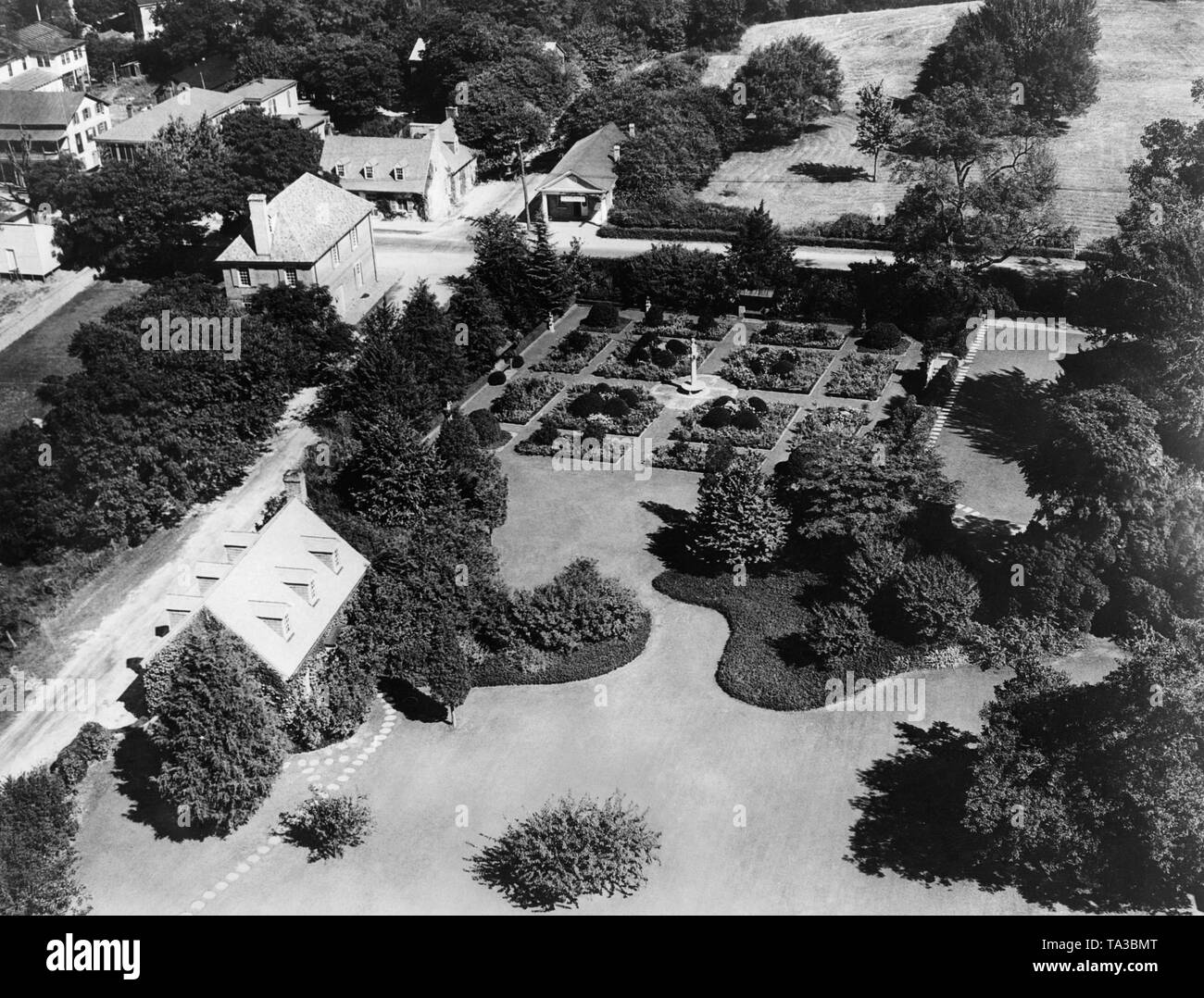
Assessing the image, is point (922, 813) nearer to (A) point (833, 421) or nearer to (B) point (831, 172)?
(A) point (833, 421)

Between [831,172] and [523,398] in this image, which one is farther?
[831,172]

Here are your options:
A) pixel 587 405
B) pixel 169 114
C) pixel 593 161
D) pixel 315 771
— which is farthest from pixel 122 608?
pixel 169 114

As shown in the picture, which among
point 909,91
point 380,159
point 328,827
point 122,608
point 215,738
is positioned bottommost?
point 122,608

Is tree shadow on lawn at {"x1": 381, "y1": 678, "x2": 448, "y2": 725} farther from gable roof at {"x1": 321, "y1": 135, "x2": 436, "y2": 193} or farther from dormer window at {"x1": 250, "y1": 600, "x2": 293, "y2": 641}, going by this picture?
gable roof at {"x1": 321, "y1": 135, "x2": 436, "y2": 193}

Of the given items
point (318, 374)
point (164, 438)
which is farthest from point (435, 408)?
point (164, 438)

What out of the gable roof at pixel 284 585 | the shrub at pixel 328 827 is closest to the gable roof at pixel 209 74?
the gable roof at pixel 284 585
